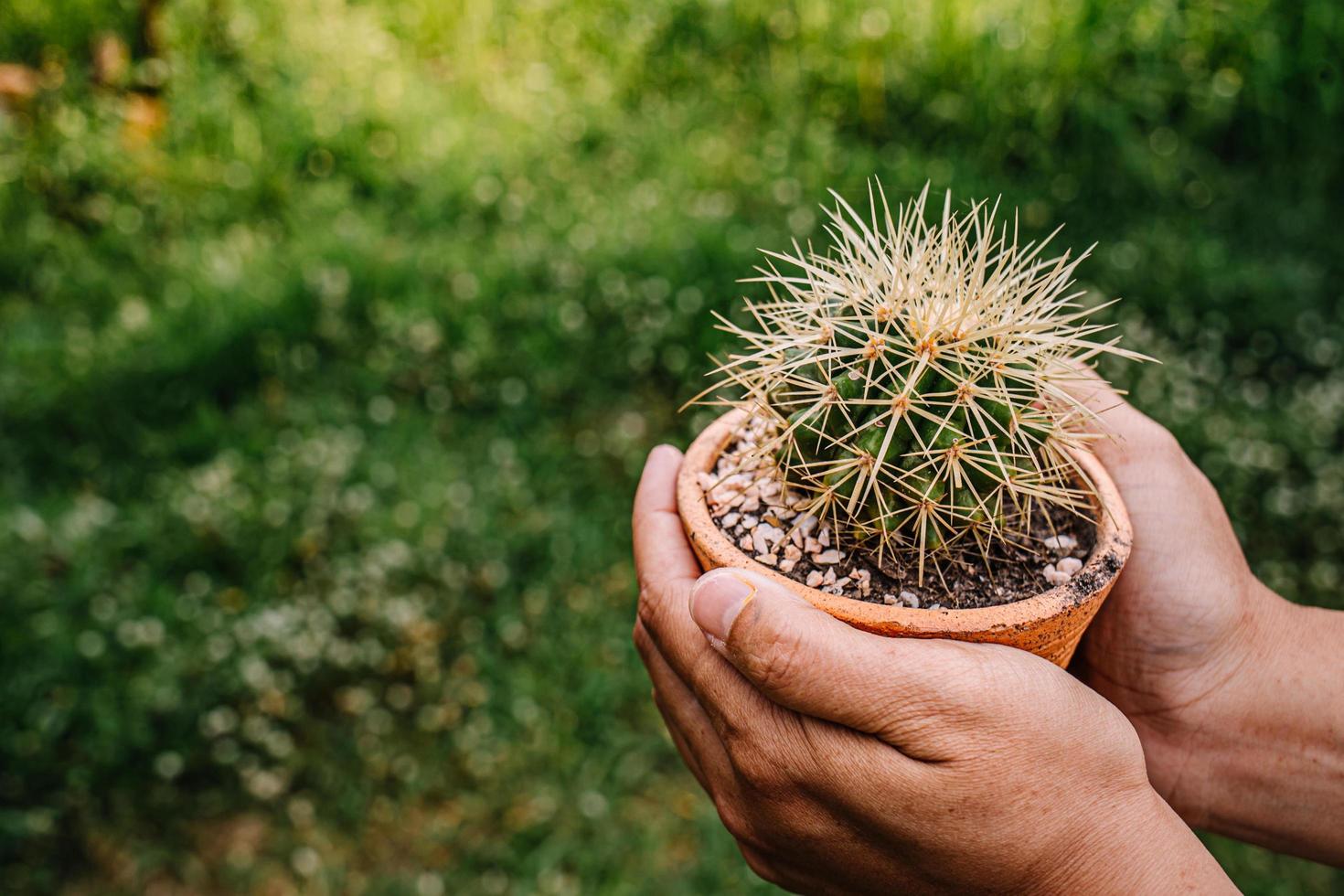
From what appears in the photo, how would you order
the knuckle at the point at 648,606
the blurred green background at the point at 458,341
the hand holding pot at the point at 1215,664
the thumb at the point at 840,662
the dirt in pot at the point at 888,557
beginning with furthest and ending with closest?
the blurred green background at the point at 458,341 → the hand holding pot at the point at 1215,664 → the knuckle at the point at 648,606 → the dirt in pot at the point at 888,557 → the thumb at the point at 840,662

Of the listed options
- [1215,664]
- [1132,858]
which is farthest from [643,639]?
[1215,664]

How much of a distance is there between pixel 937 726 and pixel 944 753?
37 mm

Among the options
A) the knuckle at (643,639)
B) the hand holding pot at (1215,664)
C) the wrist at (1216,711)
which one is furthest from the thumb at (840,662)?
the wrist at (1216,711)

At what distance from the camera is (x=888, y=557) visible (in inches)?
52.3

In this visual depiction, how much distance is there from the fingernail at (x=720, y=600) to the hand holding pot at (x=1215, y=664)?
695 mm

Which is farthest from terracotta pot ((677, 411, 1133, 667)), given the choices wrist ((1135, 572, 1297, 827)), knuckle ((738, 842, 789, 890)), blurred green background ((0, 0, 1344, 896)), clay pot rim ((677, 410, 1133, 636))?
blurred green background ((0, 0, 1344, 896))

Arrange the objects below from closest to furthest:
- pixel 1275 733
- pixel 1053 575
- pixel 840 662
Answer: pixel 840 662, pixel 1053 575, pixel 1275 733

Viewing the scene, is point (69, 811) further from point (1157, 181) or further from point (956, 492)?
point (1157, 181)

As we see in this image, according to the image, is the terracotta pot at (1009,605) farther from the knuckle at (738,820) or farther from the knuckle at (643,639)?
the knuckle at (738,820)

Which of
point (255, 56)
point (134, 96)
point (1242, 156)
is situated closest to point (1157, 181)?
point (1242, 156)

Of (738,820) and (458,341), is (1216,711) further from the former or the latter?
(458,341)

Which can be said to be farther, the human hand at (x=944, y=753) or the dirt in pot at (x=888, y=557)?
the dirt in pot at (x=888, y=557)

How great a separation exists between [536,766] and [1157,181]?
113 inches

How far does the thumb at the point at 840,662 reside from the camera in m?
1.18
